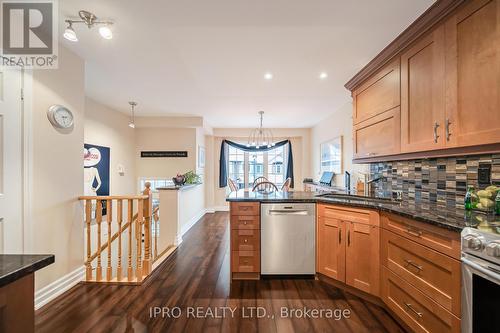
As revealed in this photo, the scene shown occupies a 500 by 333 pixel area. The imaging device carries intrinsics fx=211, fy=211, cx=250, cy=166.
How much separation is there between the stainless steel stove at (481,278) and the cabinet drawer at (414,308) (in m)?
0.12

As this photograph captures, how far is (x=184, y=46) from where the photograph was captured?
2160 millimetres

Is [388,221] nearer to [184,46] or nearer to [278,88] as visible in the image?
[278,88]

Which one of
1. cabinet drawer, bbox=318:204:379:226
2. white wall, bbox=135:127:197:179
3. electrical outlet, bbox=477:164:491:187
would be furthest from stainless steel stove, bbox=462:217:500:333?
white wall, bbox=135:127:197:179

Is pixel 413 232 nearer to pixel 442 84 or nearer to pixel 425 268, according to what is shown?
pixel 425 268

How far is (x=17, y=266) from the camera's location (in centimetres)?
73

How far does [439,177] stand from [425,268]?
0.94 m

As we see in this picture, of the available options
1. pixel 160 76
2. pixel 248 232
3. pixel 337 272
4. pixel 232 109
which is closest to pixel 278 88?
pixel 232 109

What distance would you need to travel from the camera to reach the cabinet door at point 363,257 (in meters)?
1.91

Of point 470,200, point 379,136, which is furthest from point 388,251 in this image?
point 379,136

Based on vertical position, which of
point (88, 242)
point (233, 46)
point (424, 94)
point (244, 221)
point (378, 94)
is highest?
point (233, 46)

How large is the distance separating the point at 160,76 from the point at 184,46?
35.4 inches

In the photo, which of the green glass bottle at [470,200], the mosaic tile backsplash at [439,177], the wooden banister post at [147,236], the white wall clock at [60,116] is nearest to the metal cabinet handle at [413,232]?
the green glass bottle at [470,200]

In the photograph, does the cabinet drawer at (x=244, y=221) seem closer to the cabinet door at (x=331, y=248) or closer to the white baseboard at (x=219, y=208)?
the cabinet door at (x=331, y=248)

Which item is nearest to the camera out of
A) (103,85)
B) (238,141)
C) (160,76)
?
(160,76)
